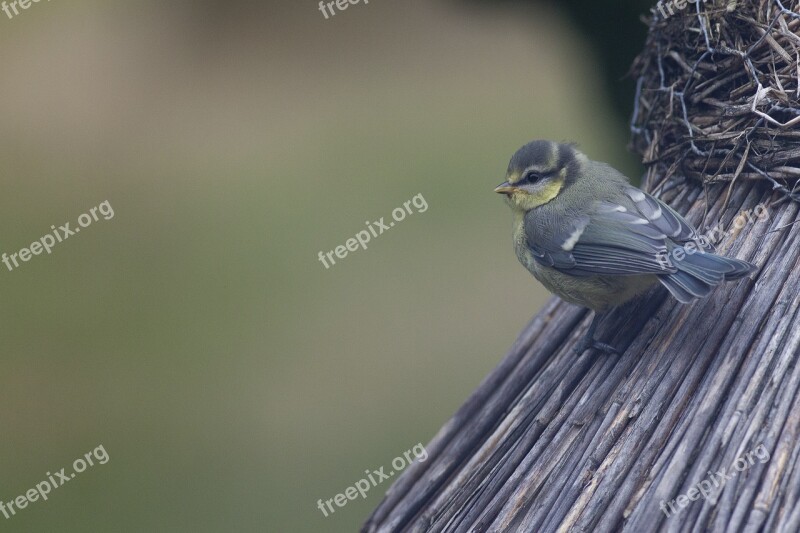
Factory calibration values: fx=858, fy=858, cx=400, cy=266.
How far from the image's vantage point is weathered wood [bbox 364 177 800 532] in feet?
5.15

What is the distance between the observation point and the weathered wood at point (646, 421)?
1568 millimetres

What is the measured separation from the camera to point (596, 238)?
7.28 feet

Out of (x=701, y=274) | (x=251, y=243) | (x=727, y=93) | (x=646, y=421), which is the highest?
(x=727, y=93)

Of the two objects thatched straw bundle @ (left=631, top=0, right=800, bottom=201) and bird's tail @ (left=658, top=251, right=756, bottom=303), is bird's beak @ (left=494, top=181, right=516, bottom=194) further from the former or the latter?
bird's tail @ (left=658, top=251, right=756, bottom=303)

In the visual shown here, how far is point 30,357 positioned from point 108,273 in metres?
0.61

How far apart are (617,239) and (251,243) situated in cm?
314

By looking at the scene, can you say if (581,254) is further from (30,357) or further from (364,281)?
(30,357)

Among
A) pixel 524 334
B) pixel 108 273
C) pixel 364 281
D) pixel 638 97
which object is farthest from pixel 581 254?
pixel 108 273

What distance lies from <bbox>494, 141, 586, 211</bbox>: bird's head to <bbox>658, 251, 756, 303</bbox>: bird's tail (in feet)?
1.77

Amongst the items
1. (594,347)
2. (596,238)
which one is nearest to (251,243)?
(596,238)

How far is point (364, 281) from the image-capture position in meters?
5.02

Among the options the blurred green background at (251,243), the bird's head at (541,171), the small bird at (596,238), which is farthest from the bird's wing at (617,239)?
the blurred green background at (251,243)

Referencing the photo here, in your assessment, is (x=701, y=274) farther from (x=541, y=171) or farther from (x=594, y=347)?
(x=541, y=171)

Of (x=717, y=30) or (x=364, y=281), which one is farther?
(x=364, y=281)
